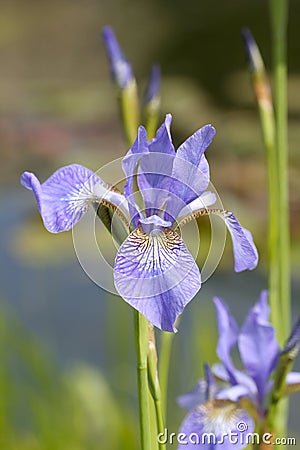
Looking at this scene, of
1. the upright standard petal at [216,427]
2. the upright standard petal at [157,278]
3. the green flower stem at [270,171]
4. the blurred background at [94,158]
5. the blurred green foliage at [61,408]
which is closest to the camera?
the upright standard petal at [157,278]

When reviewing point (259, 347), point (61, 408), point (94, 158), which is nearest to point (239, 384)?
point (259, 347)

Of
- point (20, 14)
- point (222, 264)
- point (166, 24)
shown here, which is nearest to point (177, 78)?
point (166, 24)

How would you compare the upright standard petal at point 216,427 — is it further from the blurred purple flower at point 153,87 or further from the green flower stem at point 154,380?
the blurred purple flower at point 153,87

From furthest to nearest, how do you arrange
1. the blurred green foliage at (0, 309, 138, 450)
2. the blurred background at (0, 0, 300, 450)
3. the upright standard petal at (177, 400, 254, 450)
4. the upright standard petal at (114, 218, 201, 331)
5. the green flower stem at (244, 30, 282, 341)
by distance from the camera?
the blurred background at (0, 0, 300, 450)
the blurred green foliage at (0, 309, 138, 450)
the green flower stem at (244, 30, 282, 341)
the upright standard petal at (177, 400, 254, 450)
the upright standard petal at (114, 218, 201, 331)

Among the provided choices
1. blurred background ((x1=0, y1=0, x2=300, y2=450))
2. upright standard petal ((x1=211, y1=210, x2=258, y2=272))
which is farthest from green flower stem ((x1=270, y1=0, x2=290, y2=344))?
blurred background ((x1=0, y1=0, x2=300, y2=450))

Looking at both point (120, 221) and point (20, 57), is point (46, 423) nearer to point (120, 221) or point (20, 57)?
point (120, 221)

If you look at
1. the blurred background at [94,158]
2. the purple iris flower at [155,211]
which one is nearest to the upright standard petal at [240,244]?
the purple iris flower at [155,211]

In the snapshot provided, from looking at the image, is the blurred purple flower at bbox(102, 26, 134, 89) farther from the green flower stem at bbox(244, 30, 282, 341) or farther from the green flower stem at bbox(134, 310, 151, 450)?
the green flower stem at bbox(134, 310, 151, 450)
